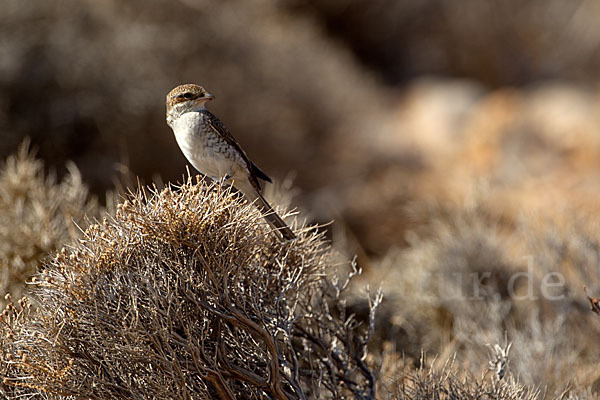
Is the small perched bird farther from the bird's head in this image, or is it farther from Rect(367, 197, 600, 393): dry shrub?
Rect(367, 197, 600, 393): dry shrub

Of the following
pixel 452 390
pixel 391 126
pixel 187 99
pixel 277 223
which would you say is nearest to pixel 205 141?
pixel 187 99

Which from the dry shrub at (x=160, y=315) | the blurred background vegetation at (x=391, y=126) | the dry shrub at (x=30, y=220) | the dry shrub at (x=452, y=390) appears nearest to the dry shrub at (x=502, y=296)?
the blurred background vegetation at (x=391, y=126)

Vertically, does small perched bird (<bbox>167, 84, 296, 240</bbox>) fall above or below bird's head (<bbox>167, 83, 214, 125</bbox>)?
below

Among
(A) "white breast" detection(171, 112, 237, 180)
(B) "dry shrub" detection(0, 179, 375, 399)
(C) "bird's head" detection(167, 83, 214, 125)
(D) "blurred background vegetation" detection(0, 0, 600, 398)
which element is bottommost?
(B) "dry shrub" detection(0, 179, 375, 399)

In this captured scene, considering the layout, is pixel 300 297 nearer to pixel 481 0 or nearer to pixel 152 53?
pixel 152 53

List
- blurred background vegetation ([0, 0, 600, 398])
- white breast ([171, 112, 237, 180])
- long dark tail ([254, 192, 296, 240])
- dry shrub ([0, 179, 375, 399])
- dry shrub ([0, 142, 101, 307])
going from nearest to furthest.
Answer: dry shrub ([0, 179, 375, 399])
long dark tail ([254, 192, 296, 240])
white breast ([171, 112, 237, 180])
dry shrub ([0, 142, 101, 307])
blurred background vegetation ([0, 0, 600, 398])

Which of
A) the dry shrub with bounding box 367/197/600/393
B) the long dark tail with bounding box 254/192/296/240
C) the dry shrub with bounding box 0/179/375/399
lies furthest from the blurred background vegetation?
the dry shrub with bounding box 0/179/375/399
